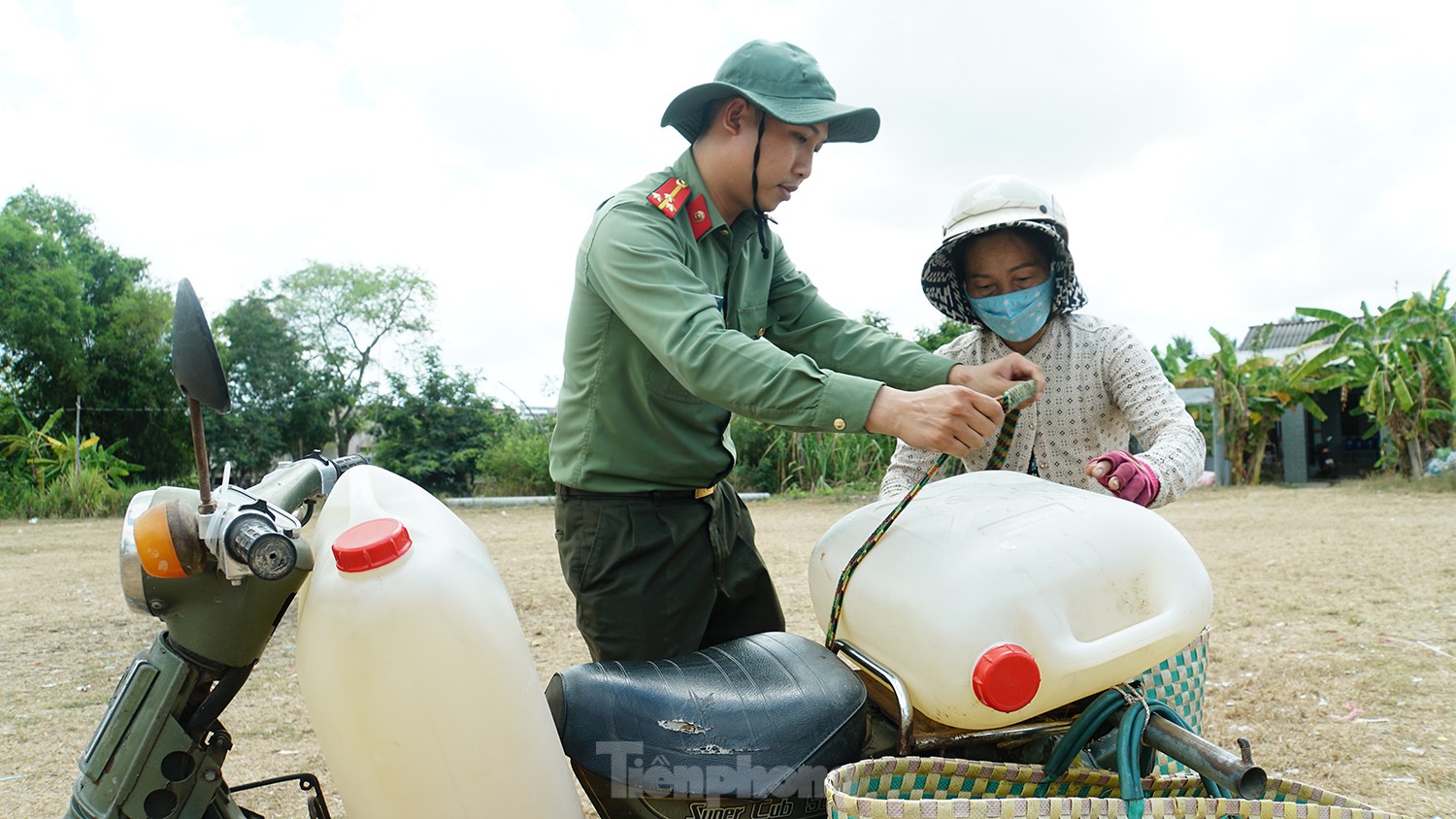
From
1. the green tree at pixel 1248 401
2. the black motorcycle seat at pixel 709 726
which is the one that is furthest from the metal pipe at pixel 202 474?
the green tree at pixel 1248 401

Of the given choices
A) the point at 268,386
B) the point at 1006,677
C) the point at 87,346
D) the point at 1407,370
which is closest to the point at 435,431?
the point at 268,386

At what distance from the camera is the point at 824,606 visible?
1659 mm

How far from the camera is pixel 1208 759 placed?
4.06 feet

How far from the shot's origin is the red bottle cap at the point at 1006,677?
127 centimetres

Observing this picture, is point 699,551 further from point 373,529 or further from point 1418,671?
point 1418,671

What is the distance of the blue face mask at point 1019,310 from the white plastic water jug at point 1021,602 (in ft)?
2.56

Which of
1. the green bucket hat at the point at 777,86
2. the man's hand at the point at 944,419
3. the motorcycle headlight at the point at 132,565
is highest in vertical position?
the green bucket hat at the point at 777,86

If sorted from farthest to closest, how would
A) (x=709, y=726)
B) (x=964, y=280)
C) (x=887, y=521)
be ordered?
(x=964, y=280)
(x=887, y=521)
(x=709, y=726)

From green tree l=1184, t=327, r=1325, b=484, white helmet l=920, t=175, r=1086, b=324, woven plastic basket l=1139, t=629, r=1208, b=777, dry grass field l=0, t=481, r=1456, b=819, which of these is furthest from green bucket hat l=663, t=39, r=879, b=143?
green tree l=1184, t=327, r=1325, b=484

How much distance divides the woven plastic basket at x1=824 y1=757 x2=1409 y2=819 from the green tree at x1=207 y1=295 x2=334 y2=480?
18.7 m

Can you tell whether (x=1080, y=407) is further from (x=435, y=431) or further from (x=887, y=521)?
(x=435, y=431)

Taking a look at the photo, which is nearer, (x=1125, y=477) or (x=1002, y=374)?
(x=1125, y=477)

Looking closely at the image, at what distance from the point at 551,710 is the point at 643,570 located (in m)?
0.61

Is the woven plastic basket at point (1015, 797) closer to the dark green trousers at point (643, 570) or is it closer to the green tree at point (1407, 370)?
the dark green trousers at point (643, 570)
